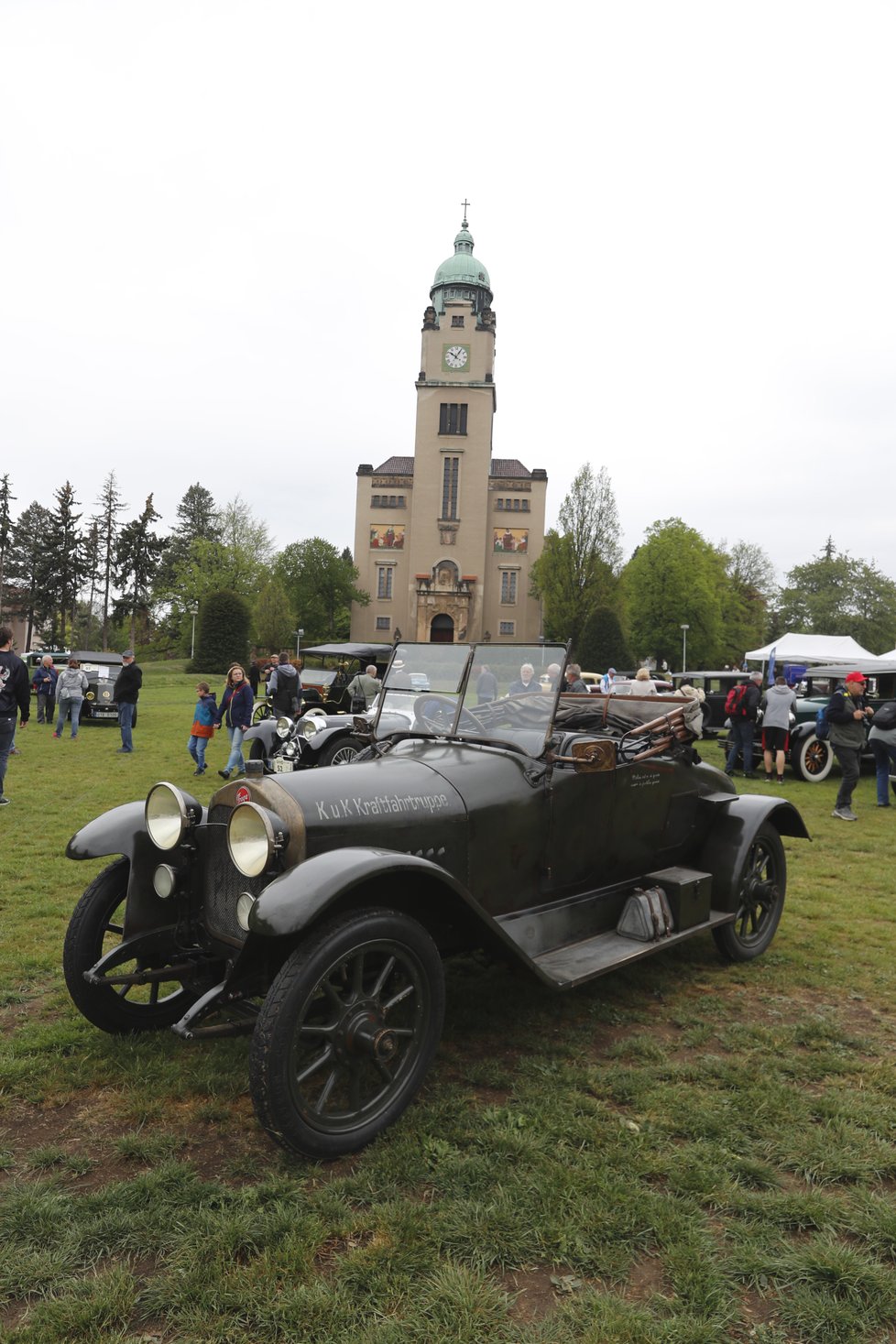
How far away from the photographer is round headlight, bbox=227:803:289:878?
3.09 metres

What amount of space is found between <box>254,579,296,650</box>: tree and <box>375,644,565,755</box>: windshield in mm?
44055

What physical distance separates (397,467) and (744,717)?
57.2 meters

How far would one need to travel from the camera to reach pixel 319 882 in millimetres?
2816

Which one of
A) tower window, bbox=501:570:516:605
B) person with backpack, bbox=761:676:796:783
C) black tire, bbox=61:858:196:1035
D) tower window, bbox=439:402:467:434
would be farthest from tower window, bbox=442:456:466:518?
black tire, bbox=61:858:196:1035

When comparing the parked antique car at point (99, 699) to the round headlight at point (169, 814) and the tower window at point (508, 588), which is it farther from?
the tower window at point (508, 588)

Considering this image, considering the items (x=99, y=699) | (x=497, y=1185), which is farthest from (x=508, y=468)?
(x=497, y=1185)

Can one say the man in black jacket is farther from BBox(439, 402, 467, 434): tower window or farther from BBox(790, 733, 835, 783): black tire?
BBox(439, 402, 467, 434): tower window

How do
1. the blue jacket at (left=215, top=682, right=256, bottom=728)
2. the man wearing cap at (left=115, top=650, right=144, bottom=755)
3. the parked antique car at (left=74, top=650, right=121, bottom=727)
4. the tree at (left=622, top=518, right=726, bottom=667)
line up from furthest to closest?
1. the tree at (left=622, top=518, right=726, bottom=667)
2. the parked antique car at (left=74, top=650, right=121, bottom=727)
3. the man wearing cap at (left=115, top=650, right=144, bottom=755)
4. the blue jacket at (left=215, top=682, right=256, bottom=728)

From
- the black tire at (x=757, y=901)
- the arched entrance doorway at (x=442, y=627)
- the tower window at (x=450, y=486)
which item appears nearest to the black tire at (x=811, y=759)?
the black tire at (x=757, y=901)

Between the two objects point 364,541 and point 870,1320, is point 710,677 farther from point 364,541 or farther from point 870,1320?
point 364,541

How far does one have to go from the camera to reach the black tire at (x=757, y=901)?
5.01 m

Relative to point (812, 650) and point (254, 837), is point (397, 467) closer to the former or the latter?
point (812, 650)

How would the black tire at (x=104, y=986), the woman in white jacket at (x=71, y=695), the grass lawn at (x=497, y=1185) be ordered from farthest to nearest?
the woman in white jacket at (x=71, y=695), the black tire at (x=104, y=986), the grass lawn at (x=497, y=1185)

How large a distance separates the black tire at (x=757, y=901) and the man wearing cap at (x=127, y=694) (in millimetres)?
11406
